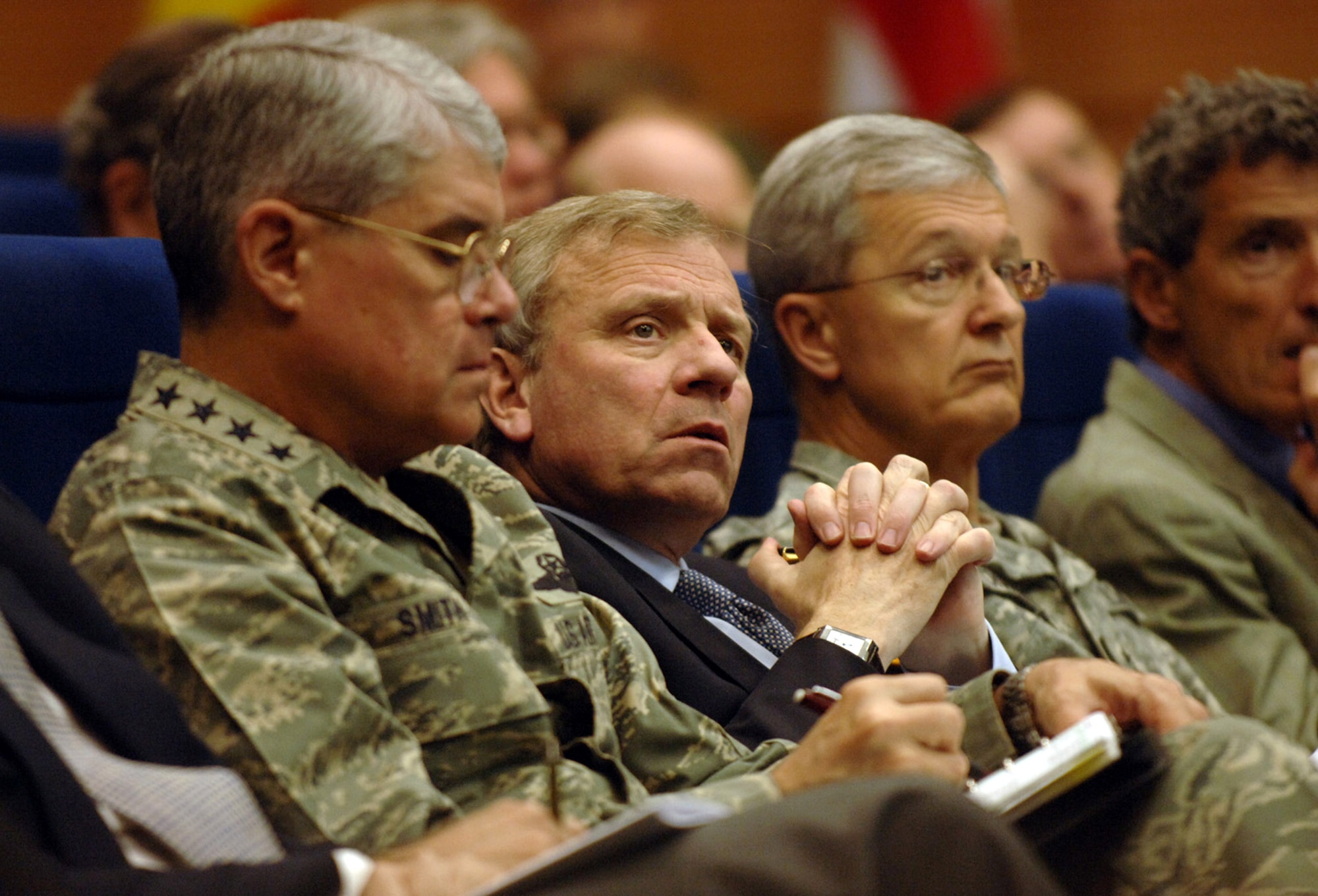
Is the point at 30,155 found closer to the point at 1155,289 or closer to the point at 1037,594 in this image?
the point at 1155,289

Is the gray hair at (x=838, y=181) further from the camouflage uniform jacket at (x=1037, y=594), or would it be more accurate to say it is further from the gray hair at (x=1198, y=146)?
the gray hair at (x=1198, y=146)

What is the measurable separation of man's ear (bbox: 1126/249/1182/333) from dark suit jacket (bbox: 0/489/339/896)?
2.05m

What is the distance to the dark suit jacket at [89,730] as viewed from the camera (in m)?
1.05

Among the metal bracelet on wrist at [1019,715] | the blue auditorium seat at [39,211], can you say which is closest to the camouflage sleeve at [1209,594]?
the metal bracelet on wrist at [1019,715]

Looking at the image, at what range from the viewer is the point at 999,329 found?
7.57ft

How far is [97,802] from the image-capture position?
1126 millimetres

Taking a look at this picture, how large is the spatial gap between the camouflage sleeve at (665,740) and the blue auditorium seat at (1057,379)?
1.43 m

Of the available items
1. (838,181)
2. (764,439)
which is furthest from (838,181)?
(764,439)

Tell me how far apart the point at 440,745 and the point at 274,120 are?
553mm

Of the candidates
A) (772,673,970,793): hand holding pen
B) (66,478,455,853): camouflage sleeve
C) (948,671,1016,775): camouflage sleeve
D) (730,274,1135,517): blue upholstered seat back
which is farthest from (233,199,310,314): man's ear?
(730,274,1135,517): blue upholstered seat back

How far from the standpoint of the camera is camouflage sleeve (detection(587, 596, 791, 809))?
1.53m

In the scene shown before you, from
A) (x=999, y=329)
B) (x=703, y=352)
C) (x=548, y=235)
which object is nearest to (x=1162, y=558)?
(x=999, y=329)

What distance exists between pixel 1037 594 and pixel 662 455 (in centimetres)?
68

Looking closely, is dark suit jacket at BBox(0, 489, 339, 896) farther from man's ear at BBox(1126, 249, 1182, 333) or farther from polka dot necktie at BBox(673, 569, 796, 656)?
man's ear at BBox(1126, 249, 1182, 333)
